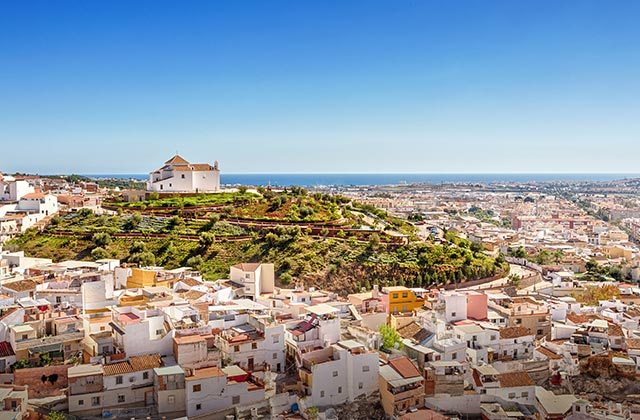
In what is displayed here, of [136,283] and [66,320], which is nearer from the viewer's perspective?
[66,320]

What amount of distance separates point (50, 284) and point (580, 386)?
1349 centimetres

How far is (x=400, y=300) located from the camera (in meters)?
18.2

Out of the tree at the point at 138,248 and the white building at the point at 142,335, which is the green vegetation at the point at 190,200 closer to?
the tree at the point at 138,248

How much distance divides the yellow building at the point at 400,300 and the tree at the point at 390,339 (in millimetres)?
2955

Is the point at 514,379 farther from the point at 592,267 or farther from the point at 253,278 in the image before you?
the point at 592,267

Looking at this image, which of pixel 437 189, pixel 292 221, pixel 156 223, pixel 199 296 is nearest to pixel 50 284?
Result: pixel 199 296

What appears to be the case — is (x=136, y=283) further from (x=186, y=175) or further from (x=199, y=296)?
(x=186, y=175)

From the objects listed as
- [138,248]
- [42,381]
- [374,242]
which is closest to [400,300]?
[374,242]

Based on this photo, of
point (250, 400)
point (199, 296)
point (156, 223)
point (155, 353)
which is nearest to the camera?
point (250, 400)

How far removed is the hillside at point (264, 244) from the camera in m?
23.2

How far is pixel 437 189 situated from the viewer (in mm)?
131500

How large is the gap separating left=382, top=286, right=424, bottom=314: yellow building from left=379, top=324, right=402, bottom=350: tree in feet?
9.69

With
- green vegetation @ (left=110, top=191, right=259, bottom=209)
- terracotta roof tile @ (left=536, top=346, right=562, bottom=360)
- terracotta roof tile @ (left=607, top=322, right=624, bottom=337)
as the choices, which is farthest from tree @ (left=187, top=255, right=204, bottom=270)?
terracotta roof tile @ (left=607, top=322, right=624, bottom=337)

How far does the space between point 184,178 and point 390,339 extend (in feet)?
66.9
